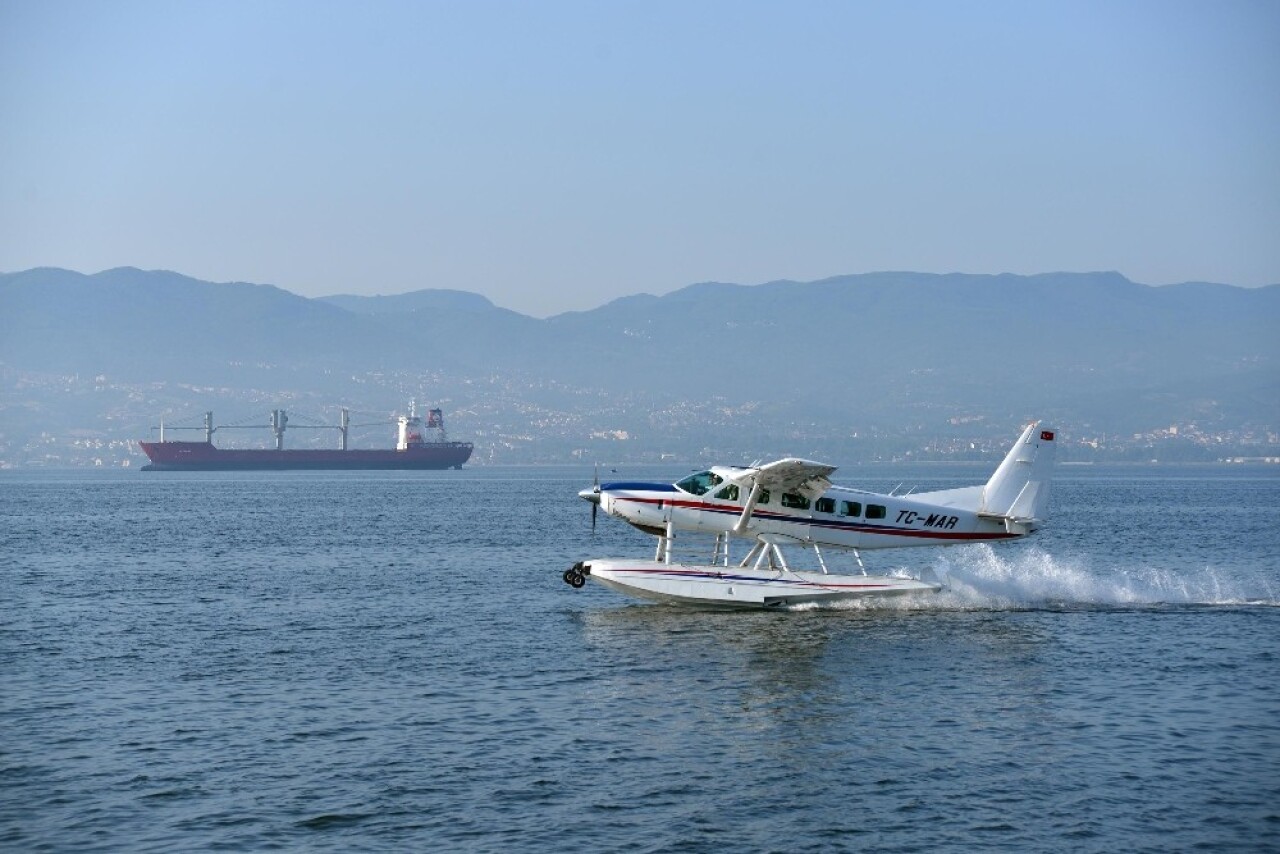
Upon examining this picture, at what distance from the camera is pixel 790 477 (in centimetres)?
3259

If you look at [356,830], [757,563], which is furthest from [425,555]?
[356,830]

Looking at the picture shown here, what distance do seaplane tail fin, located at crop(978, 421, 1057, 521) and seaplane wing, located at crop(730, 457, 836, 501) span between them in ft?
13.2

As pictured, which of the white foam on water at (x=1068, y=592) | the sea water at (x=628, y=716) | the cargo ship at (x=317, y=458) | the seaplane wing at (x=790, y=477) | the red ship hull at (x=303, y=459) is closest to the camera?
the sea water at (x=628, y=716)

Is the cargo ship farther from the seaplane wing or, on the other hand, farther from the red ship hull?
the seaplane wing

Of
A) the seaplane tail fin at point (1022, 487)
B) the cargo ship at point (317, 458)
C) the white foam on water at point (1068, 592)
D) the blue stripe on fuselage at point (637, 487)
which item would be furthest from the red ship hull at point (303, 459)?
the seaplane tail fin at point (1022, 487)

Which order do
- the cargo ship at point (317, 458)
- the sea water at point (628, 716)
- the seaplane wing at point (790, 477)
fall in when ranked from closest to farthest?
the sea water at point (628, 716) → the seaplane wing at point (790, 477) → the cargo ship at point (317, 458)

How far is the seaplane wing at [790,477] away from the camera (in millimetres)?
31812

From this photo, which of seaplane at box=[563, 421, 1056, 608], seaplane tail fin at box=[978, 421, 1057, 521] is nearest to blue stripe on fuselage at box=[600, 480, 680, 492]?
seaplane at box=[563, 421, 1056, 608]

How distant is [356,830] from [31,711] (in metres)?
8.76

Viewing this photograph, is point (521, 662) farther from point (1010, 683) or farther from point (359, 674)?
point (1010, 683)

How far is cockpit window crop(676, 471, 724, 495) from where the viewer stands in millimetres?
33219

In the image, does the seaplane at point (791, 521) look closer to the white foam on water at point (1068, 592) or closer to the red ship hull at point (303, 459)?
the white foam on water at point (1068, 592)

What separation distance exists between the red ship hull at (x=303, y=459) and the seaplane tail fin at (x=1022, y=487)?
16040 centimetres

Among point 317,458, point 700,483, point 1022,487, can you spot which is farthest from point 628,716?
point 317,458
